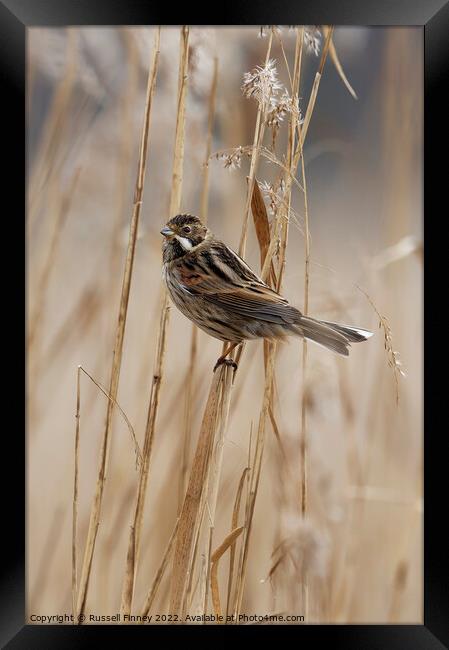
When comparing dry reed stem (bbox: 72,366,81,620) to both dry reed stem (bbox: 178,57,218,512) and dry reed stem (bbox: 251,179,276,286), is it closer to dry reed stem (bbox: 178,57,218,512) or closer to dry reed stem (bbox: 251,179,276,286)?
dry reed stem (bbox: 178,57,218,512)

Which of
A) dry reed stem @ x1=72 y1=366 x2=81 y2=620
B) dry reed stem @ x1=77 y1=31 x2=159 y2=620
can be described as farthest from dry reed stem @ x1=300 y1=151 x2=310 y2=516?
dry reed stem @ x1=72 y1=366 x2=81 y2=620

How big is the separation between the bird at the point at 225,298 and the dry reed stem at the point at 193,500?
248mm

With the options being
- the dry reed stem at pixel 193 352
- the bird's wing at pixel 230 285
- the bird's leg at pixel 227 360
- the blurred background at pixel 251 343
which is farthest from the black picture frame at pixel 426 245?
the bird's leg at pixel 227 360

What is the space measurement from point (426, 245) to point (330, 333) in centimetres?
47

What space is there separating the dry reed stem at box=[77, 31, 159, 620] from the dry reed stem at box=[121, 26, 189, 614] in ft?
0.33

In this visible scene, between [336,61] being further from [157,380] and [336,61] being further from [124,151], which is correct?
[157,380]

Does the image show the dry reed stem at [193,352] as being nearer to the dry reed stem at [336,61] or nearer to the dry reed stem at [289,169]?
the dry reed stem at [289,169]

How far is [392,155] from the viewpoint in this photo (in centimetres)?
215

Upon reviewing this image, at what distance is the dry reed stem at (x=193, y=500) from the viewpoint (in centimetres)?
191

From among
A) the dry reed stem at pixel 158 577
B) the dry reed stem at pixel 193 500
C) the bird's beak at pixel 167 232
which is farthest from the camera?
the bird's beak at pixel 167 232

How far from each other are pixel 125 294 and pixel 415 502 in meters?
1.22

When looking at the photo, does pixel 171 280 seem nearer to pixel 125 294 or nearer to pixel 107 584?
pixel 125 294

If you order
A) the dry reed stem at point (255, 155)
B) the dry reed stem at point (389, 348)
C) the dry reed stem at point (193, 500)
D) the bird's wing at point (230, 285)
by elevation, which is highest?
the dry reed stem at point (255, 155)
